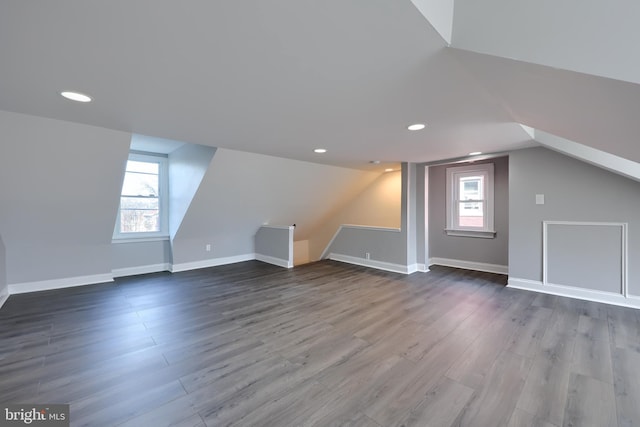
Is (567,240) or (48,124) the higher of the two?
(48,124)

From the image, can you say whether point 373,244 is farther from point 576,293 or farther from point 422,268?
point 576,293

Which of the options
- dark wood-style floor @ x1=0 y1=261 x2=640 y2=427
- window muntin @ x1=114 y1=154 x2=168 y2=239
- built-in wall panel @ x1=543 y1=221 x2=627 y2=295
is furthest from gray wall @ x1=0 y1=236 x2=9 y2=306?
built-in wall panel @ x1=543 y1=221 x2=627 y2=295

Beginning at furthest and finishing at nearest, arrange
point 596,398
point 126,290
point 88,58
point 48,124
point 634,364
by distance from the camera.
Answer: point 126,290 < point 48,124 < point 634,364 < point 596,398 < point 88,58

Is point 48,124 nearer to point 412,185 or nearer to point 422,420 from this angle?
point 422,420

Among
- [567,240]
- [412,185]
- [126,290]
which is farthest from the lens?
[412,185]

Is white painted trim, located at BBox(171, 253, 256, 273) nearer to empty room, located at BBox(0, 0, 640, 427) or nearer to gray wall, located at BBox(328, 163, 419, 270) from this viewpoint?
empty room, located at BBox(0, 0, 640, 427)

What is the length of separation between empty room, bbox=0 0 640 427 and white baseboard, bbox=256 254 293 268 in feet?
0.79

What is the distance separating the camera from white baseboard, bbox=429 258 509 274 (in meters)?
4.95

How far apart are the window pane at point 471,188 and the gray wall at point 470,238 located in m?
0.25

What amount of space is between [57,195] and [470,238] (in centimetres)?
646

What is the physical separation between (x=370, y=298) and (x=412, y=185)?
233 centimetres

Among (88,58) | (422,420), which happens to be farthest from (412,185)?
(88,58)

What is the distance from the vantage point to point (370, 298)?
3633 millimetres

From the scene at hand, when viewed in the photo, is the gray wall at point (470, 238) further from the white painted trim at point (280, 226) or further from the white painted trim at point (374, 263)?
the white painted trim at point (280, 226)
